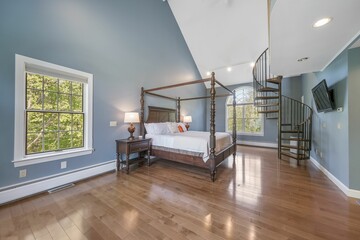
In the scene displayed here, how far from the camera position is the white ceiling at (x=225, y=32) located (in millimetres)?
4762

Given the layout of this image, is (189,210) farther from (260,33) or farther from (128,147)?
(260,33)

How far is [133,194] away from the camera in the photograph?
2430mm

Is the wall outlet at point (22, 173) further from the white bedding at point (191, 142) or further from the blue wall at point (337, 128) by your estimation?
the blue wall at point (337, 128)

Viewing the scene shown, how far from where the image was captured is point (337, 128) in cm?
277

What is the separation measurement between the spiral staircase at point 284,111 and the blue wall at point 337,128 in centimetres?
77

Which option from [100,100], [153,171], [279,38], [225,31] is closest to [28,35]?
[100,100]

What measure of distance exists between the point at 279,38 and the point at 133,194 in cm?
331

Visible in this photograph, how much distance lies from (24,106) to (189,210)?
2.99 m

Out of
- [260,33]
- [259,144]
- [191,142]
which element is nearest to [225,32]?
[260,33]

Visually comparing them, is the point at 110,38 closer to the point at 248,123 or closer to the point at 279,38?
the point at 279,38

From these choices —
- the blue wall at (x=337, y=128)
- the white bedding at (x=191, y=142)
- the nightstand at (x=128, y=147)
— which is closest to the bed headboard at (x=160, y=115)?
the white bedding at (x=191, y=142)

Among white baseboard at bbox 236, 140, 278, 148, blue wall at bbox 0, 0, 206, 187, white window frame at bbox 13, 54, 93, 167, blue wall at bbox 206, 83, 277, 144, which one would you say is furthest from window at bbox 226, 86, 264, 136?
white window frame at bbox 13, 54, 93, 167

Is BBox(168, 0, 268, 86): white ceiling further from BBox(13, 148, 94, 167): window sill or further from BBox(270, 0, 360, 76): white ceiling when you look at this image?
BBox(13, 148, 94, 167): window sill

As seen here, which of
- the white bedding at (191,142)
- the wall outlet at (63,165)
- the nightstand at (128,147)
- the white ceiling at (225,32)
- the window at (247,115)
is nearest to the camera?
the wall outlet at (63,165)
